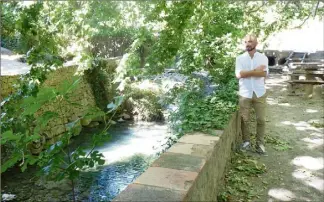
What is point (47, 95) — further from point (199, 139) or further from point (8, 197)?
point (8, 197)

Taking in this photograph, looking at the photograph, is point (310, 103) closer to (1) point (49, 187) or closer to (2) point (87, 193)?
(2) point (87, 193)

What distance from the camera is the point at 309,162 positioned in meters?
4.21

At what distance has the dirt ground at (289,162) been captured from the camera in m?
3.37

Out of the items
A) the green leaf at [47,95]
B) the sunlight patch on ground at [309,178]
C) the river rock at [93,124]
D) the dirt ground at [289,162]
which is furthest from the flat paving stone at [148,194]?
the river rock at [93,124]

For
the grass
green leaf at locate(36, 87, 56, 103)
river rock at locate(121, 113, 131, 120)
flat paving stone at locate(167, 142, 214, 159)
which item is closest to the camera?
green leaf at locate(36, 87, 56, 103)

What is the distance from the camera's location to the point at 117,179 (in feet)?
24.4

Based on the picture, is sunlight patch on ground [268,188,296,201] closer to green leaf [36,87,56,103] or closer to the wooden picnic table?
green leaf [36,87,56,103]

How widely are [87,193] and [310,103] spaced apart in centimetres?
608

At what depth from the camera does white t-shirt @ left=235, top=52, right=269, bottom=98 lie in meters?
4.47

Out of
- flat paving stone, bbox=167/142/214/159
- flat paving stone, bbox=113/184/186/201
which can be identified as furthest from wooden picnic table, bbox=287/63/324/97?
flat paving stone, bbox=113/184/186/201

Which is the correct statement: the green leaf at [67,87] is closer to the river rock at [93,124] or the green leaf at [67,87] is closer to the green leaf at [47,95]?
the green leaf at [47,95]

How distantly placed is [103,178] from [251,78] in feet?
15.4

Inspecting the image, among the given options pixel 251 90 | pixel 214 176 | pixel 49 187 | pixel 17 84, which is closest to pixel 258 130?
pixel 251 90

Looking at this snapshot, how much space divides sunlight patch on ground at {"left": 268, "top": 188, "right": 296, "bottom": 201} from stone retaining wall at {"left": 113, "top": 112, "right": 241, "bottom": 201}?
22.6 inches
